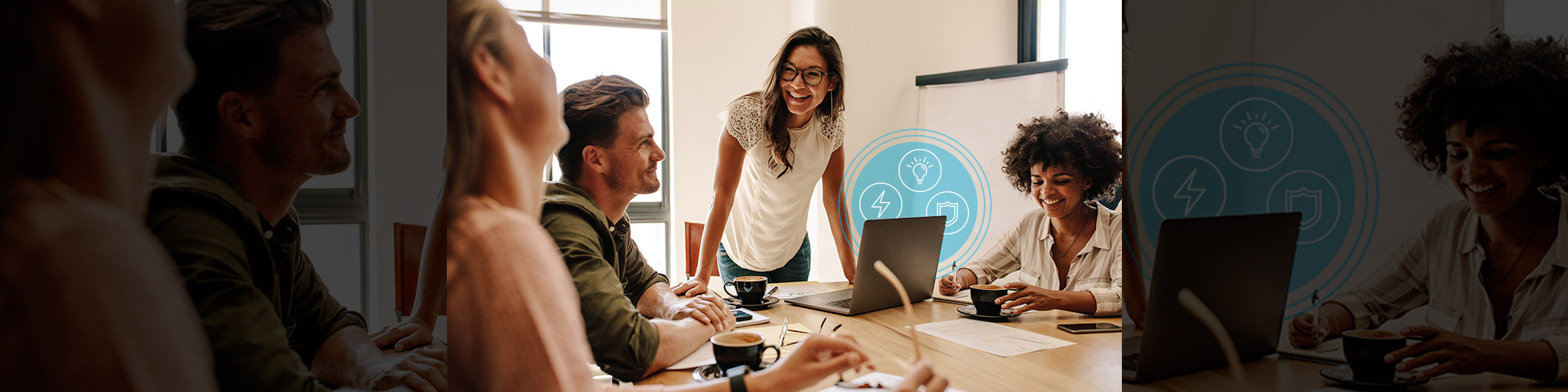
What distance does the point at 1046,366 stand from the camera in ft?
3.92

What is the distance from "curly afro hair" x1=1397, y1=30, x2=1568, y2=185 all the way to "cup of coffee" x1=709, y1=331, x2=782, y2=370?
1.14 meters

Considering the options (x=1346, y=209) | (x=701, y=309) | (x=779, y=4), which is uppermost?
(x=779, y=4)

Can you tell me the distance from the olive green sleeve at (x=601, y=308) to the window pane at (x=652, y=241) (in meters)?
0.09

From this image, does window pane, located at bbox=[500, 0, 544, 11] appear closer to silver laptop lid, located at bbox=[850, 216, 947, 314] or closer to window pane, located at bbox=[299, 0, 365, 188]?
window pane, located at bbox=[299, 0, 365, 188]

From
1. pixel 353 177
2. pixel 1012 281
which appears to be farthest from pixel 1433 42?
pixel 353 177

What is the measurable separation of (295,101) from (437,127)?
20cm

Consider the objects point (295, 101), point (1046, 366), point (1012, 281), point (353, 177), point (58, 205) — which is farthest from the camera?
point (1012, 281)

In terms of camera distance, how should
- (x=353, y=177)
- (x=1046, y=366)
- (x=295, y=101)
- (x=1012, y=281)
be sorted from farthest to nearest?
(x=1012, y=281) < (x=1046, y=366) < (x=353, y=177) < (x=295, y=101)

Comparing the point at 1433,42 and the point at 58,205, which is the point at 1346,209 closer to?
the point at 1433,42

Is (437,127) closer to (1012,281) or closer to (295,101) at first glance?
(295,101)

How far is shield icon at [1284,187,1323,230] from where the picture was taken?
1.26 metres

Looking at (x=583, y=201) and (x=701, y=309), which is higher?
(x=583, y=201)

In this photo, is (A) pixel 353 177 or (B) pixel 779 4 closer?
(A) pixel 353 177

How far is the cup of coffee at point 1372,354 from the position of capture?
1151 mm
